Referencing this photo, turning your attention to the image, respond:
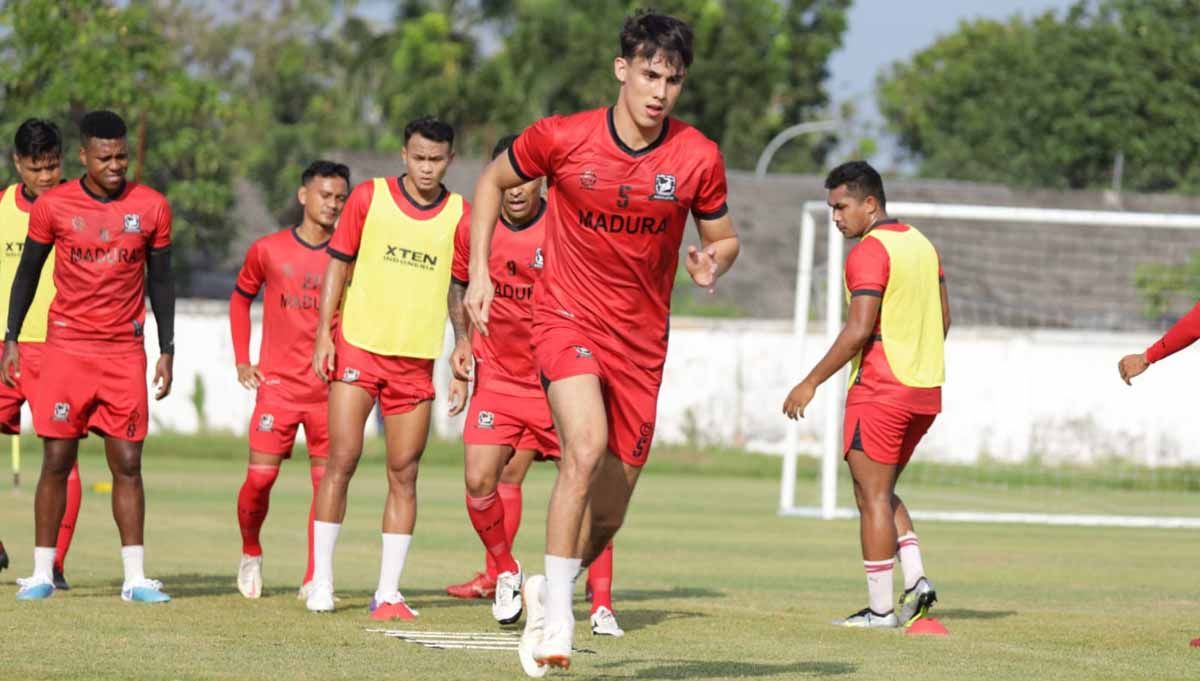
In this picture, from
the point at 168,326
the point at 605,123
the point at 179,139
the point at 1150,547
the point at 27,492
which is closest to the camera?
the point at 605,123

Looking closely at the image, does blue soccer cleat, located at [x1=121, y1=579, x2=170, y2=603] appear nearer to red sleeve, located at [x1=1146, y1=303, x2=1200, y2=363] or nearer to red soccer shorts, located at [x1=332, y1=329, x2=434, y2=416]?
red soccer shorts, located at [x1=332, y1=329, x2=434, y2=416]

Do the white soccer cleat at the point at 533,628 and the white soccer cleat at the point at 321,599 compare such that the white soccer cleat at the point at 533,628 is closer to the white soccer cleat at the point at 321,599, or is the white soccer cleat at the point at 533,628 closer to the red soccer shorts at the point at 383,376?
the white soccer cleat at the point at 321,599

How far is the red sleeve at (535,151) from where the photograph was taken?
8117mm

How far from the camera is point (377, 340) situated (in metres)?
10.9

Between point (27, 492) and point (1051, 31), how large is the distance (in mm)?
49101

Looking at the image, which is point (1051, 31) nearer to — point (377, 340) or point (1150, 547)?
point (1150, 547)

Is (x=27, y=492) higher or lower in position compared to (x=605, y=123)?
lower

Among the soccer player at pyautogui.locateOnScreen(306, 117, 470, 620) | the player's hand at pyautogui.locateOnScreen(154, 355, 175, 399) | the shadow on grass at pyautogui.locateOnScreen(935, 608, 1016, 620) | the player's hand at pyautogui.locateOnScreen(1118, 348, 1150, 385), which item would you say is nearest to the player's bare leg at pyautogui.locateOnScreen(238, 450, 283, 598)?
the player's hand at pyautogui.locateOnScreen(154, 355, 175, 399)

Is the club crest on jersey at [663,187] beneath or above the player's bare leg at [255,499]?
above

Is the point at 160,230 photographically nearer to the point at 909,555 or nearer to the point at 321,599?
the point at 321,599

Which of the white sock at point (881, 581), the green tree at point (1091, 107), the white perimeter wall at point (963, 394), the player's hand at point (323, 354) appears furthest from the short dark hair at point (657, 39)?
the green tree at point (1091, 107)

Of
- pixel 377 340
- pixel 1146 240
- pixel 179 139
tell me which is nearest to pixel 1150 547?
pixel 377 340

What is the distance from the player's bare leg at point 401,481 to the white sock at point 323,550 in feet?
0.96

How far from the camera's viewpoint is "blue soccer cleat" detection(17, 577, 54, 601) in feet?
36.1
